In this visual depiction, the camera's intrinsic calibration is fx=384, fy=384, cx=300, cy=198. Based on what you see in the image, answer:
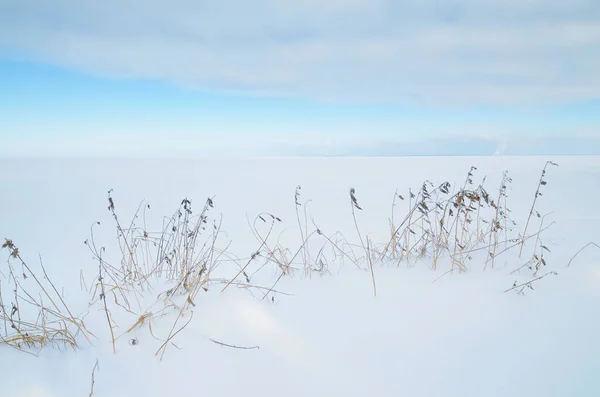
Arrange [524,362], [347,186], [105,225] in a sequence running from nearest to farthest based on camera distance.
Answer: [524,362], [105,225], [347,186]

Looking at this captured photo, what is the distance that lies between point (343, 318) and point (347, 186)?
7707 millimetres

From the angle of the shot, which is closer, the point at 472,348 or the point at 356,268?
the point at 472,348

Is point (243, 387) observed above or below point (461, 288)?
below

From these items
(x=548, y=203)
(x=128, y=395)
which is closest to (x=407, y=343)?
(x=128, y=395)

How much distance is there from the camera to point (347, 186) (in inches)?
377

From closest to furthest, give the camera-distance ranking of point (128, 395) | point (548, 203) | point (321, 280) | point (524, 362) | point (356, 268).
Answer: point (128, 395), point (524, 362), point (321, 280), point (356, 268), point (548, 203)

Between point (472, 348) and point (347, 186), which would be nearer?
point (472, 348)

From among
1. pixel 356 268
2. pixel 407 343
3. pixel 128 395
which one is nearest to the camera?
pixel 128 395

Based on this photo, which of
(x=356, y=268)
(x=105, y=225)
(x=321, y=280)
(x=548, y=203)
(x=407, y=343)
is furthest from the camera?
(x=548, y=203)

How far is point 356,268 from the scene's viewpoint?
2.75m

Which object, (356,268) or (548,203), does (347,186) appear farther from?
(356,268)

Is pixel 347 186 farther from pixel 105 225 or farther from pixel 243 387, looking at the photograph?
pixel 243 387

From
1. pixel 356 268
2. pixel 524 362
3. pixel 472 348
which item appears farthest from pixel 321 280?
pixel 524 362

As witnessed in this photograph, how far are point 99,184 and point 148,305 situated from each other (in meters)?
8.71
